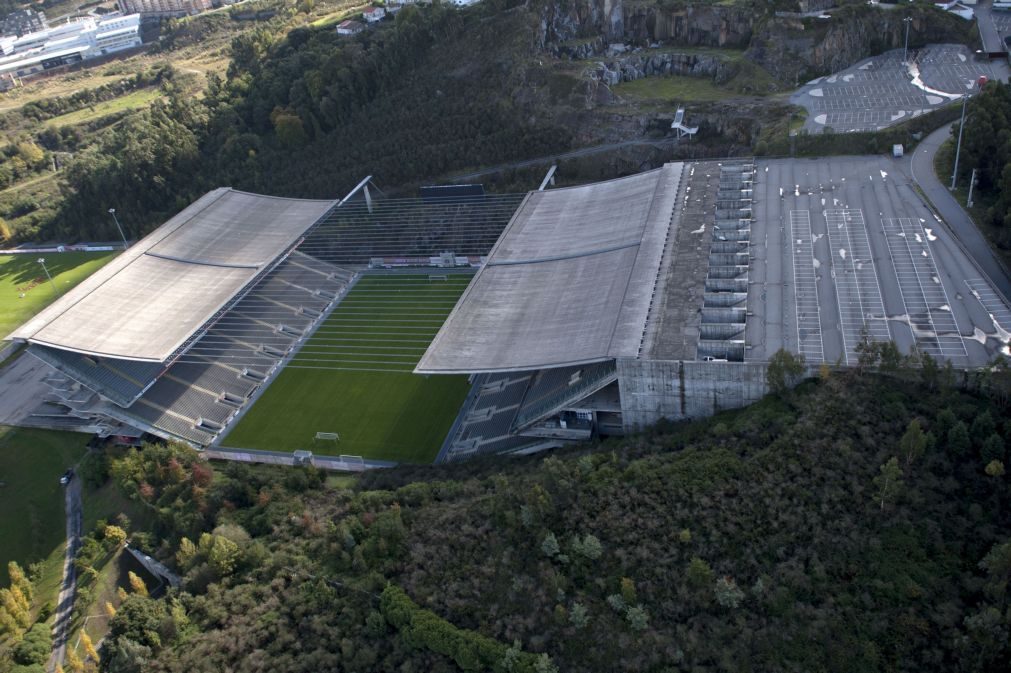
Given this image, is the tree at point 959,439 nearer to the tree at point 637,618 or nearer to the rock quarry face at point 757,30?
the tree at point 637,618

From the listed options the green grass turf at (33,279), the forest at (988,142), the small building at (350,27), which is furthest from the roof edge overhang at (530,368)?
the small building at (350,27)

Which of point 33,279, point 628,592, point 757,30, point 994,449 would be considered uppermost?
point 757,30

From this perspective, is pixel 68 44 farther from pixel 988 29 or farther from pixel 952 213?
pixel 952 213

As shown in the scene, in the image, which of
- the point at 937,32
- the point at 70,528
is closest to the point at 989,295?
the point at 937,32

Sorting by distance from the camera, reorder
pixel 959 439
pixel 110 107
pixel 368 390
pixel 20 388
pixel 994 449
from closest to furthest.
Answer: pixel 994 449 → pixel 959 439 → pixel 368 390 → pixel 20 388 → pixel 110 107

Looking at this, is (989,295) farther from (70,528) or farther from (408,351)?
(70,528)

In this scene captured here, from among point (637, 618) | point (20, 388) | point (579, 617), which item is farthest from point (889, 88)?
point (20, 388)
